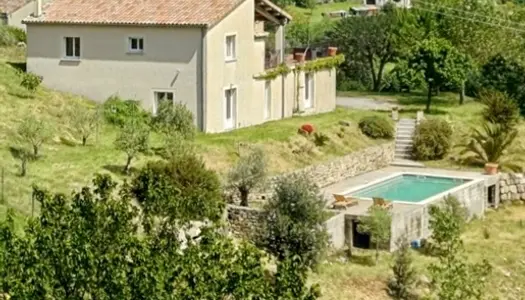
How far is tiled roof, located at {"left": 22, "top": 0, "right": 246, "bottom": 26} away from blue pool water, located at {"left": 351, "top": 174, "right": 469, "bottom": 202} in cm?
819

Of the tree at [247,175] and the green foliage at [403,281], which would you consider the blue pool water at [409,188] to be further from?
the green foliage at [403,281]

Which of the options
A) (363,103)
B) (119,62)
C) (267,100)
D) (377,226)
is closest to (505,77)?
(363,103)

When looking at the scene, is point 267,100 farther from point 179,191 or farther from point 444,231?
point 179,191

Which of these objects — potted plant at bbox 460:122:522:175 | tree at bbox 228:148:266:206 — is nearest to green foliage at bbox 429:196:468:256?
tree at bbox 228:148:266:206

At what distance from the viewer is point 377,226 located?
37625 mm

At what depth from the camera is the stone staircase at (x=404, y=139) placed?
50.4 m

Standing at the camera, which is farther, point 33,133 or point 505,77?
→ point 505,77

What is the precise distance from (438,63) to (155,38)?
1417 centimetres

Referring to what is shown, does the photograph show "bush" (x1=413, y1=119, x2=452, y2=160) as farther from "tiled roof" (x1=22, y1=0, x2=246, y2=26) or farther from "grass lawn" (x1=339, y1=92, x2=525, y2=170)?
"tiled roof" (x1=22, y1=0, x2=246, y2=26)

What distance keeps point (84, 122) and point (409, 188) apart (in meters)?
11.7

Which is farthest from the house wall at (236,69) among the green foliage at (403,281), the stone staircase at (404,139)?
the green foliage at (403,281)

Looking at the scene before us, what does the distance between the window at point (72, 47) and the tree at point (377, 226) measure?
15.1 metres

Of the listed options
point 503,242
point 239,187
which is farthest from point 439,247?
point 239,187

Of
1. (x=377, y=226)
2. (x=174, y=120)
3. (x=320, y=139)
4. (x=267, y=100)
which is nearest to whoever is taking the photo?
(x=377, y=226)
